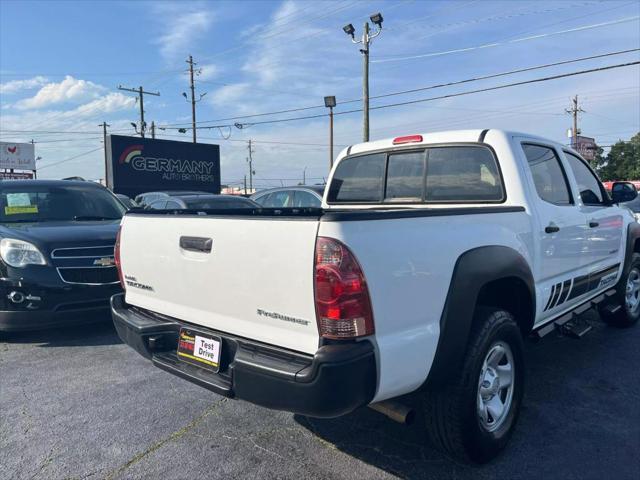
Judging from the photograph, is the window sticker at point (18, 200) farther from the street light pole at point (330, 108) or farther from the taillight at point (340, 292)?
the street light pole at point (330, 108)

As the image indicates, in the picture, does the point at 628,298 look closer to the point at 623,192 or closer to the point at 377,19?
the point at 623,192

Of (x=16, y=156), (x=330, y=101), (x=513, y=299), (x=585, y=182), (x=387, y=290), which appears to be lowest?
(x=513, y=299)

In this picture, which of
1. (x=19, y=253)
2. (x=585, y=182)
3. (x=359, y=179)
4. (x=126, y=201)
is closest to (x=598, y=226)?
(x=585, y=182)

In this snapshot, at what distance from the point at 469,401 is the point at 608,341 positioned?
3.24m

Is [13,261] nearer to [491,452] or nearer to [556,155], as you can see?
[491,452]

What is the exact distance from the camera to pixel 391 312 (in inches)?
85.4

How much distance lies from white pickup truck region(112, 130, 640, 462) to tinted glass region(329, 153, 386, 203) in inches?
10.2

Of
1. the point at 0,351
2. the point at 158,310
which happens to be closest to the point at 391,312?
the point at 158,310

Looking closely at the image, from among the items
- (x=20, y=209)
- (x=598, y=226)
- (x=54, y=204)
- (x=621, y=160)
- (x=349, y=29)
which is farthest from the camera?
(x=621, y=160)

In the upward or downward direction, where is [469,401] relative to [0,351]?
upward

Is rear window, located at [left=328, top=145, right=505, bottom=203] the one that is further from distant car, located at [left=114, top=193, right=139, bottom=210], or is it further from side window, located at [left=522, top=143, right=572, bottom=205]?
distant car, located at [left=114, top=193, right=139, bottom=210]

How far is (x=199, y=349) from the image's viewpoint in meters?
2.63

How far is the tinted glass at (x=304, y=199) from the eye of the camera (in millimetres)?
9664

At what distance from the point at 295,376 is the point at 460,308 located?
92 cm
